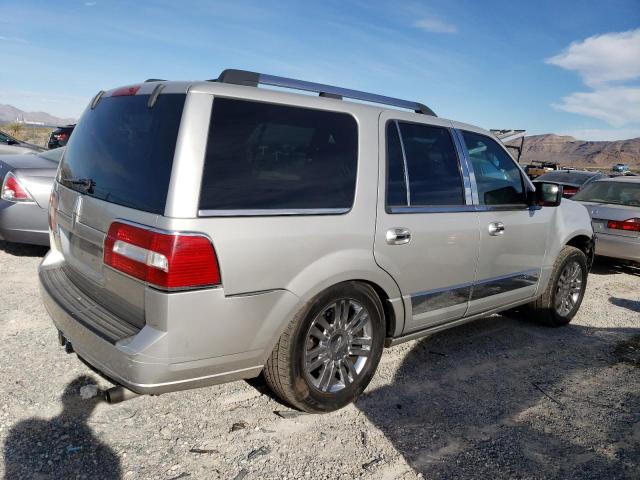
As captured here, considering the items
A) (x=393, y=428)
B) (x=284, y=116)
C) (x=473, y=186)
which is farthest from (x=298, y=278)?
(x=473, y=186)

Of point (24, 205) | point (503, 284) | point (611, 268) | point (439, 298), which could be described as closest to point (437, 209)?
point (439, 298)

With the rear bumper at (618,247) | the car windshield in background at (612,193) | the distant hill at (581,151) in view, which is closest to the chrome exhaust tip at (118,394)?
the rear bumper at (618,247)

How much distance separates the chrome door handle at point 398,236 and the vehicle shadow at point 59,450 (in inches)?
75.0

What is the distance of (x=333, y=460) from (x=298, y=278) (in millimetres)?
970

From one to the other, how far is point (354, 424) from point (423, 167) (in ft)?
5.62

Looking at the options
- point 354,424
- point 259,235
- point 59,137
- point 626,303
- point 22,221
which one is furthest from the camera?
point 59,137

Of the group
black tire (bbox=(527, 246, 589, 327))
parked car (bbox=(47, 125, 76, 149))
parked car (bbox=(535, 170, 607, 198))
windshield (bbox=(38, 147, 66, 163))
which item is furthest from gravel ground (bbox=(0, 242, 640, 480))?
parked car (bbox=(47, 125, 76, 149))

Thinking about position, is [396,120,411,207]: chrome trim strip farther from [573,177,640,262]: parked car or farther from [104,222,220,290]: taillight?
[573,177,640,262]: parked car

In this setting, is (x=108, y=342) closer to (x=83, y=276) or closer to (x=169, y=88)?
(x=83, y=276)

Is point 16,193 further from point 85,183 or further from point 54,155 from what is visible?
point 85,183

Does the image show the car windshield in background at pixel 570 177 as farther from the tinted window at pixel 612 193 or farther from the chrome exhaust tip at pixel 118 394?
the chrome exhaust tip at pixel 118 394

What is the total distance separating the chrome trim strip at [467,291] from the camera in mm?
3418

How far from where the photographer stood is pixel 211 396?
10.5ft

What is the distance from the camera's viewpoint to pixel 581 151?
552 ft
